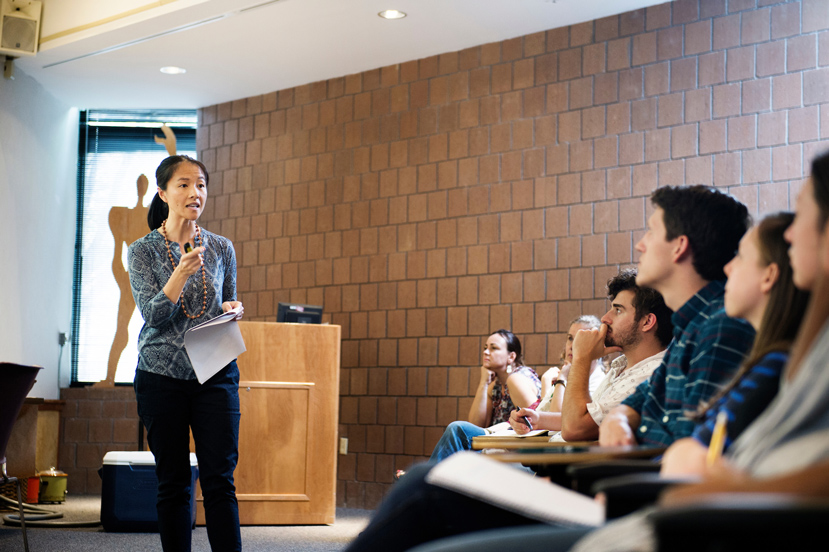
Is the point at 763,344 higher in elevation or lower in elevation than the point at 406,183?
lower

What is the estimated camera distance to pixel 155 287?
2.72 metres

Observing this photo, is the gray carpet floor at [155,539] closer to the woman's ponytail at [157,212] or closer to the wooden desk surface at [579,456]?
the woman's ponytail at [157,212]

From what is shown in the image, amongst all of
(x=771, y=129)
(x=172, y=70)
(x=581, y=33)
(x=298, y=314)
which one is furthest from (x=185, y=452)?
(x=172, y=70)

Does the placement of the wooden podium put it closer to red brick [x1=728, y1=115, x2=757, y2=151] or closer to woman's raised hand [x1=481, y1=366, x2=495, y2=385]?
woman's raised hand [x1=481, y1=366, x2=495, y2=385]

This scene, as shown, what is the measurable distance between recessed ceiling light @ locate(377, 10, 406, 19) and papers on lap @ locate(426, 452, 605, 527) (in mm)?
4180

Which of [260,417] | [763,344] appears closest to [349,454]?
[260,417]

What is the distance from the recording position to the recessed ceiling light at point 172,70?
5.95 m

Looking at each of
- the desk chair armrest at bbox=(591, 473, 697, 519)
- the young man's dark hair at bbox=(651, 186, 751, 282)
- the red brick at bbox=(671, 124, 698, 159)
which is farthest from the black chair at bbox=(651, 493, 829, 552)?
the red brick at bbox=(671, 124, 698, 159)

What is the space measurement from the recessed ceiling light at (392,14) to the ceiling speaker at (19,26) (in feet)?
7.84

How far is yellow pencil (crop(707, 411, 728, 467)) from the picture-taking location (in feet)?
3.84

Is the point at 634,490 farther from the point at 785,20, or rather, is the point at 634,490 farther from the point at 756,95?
the point at 785,20

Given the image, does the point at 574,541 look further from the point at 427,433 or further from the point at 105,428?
the point at 105,428

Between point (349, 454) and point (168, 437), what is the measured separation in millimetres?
3264

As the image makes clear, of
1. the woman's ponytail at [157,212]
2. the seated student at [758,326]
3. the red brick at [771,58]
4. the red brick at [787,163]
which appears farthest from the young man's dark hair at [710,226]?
the red brick at [771,58]
